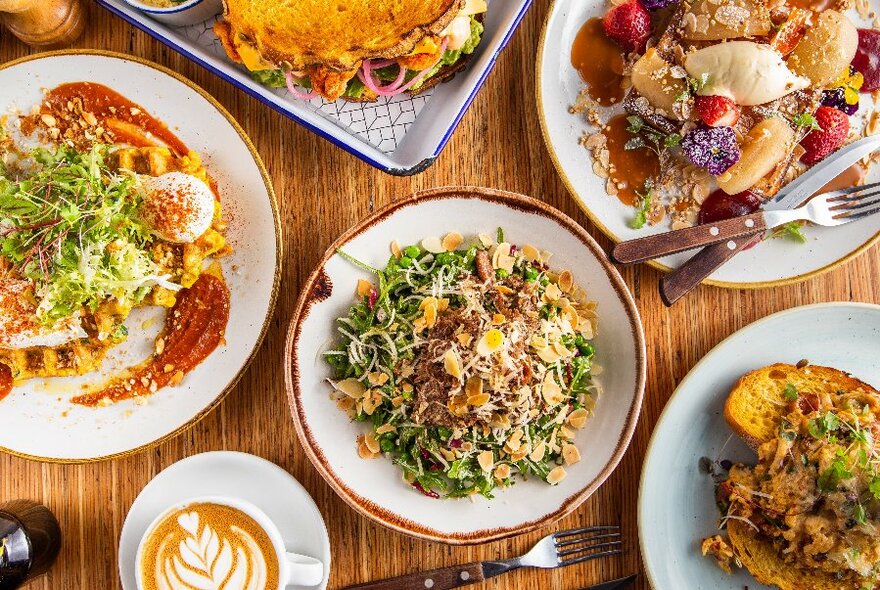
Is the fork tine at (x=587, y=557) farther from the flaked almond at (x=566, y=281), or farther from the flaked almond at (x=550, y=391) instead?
the flaked almond at (x=566, y=281)

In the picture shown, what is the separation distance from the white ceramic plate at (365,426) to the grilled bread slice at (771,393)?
14.5 inches

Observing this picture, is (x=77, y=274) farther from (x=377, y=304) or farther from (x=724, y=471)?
(x=724, y=471)

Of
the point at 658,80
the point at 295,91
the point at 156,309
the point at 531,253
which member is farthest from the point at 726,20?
the point at 156,309

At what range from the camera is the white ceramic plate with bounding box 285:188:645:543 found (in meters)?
2.39

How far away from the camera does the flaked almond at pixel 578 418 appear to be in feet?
8.03

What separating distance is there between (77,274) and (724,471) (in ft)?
7.17

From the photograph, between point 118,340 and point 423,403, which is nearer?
point 423,403

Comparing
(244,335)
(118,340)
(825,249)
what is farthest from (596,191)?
(118,340)

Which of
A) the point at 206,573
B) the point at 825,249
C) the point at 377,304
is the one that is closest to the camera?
the point at 206,573

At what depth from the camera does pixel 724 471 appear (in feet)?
8.61

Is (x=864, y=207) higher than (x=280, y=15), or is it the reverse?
(x=280, y=15)

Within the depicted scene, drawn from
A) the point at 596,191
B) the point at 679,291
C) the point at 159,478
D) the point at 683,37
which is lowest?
the point at 159,478

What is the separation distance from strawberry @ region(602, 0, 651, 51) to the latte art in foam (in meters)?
1.95

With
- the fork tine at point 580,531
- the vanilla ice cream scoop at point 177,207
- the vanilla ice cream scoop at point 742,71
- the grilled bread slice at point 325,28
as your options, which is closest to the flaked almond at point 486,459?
the fork tine at point 580,531
